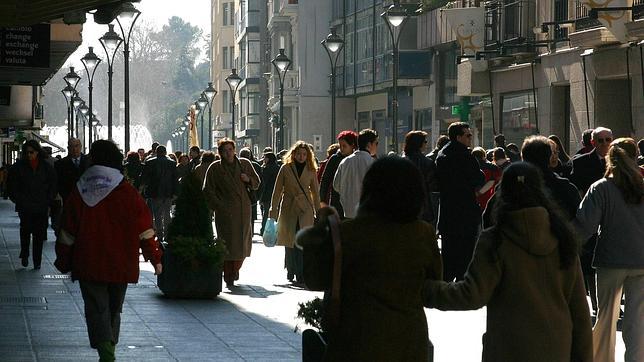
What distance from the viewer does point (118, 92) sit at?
19312cm

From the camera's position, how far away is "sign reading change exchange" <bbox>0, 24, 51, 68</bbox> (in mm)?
26156

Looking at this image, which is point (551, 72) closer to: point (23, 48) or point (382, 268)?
point (23, 48)

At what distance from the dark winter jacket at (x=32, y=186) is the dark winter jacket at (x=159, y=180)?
605 cm

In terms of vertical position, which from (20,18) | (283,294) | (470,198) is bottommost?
(283,294)

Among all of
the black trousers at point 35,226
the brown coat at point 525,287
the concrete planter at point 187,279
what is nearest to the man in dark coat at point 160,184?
the black trousers at point 35,226

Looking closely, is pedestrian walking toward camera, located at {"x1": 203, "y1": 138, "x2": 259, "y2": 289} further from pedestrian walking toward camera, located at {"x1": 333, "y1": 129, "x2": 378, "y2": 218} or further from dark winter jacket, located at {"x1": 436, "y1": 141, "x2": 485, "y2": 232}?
dark winter jacket, located at {"x1": 436, "y1": 141, "x2": 485, "y2": 232}

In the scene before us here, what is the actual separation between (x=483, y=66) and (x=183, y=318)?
1139 inches

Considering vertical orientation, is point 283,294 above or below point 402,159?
below

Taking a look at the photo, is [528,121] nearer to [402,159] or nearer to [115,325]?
[115,325]

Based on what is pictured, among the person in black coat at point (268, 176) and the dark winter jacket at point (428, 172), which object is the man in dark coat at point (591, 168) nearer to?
the dark winter jacket at point (428, 172)

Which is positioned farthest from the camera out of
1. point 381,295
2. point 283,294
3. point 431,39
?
point 431,39

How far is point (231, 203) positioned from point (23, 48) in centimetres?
941

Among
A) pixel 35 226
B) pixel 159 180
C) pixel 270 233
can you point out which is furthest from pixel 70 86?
pixel 270 233

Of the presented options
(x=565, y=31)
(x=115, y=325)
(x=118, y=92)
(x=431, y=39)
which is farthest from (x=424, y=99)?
(x=118, y=92)
